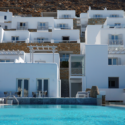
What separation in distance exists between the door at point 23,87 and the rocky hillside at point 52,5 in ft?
163

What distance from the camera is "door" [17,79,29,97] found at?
755 inches

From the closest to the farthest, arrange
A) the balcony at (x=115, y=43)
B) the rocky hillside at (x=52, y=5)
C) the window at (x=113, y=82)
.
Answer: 1. the window at (x=113, y=82)
2. the balcony at (x=115, y=43)
3. the rocky hillside at (x=52, y=5)

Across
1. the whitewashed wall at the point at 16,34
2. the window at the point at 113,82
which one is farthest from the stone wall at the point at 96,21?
the window at the point at 113,82

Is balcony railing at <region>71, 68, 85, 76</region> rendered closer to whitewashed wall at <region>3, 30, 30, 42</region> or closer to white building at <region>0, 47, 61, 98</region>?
white building at <region>0, 47, 61, 98</region>

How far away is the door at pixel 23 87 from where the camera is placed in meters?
19.2

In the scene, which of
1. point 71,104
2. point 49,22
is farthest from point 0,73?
point 49,22

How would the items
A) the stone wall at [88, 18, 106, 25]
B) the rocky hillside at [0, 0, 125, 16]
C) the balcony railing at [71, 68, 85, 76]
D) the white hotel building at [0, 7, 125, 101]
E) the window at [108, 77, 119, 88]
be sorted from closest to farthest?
the white hotel building at [0, 7, 125, 101], the balcony railing at [71, 68, 85, 76], the window at [108, 77, 119, 88], the stone wall at [88, 18, 106, 25], the rocky hillside at [0, 0, 125, 16]

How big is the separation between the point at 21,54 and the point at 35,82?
812 centimetres

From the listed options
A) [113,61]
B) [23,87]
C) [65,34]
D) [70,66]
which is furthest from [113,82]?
[65,34]

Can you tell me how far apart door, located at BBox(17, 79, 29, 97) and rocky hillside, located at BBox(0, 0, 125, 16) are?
4971 cm

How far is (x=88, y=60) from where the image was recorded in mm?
23609

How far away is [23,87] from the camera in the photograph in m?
19.2

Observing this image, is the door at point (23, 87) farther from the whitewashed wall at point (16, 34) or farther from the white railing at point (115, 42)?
the whitewashed wall at point (16, 34)

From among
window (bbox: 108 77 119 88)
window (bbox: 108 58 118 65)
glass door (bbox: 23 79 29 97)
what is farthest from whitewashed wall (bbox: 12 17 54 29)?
glass door (bbox: 23 79 29 97)
